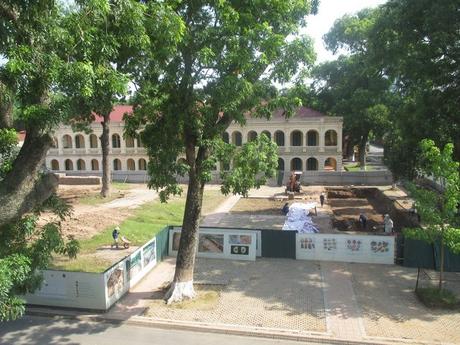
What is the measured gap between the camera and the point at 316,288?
1600cm

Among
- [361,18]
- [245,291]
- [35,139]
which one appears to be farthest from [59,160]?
[35,139]

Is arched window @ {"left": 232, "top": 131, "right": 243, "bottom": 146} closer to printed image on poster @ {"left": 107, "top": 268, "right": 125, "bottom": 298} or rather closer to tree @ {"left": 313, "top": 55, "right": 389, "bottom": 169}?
tree @ {"left": 313, "top": 55, "right": 389, "bottom": 169}

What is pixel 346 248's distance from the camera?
18.7 meters

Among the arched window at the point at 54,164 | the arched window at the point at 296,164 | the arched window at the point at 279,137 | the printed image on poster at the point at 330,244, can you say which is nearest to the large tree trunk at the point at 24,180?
the printed image on poster at the point at 330,244

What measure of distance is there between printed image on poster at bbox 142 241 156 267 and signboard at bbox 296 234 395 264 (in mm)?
6429

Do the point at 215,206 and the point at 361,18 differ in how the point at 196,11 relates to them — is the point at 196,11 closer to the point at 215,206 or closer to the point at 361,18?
the point at 215,206

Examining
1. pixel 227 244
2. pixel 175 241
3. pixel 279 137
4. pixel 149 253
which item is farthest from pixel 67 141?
pixel 227 244

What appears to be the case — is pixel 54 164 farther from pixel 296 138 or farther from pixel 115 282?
pixel 115 282

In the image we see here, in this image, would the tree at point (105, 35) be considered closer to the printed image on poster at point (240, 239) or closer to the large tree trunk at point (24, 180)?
the large tree trunk at point (24, 180)

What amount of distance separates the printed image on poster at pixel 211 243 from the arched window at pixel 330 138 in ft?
104

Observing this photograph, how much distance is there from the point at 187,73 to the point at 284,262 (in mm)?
9759

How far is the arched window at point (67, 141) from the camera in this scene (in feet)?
179

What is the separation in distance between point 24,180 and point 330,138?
43.5 metres

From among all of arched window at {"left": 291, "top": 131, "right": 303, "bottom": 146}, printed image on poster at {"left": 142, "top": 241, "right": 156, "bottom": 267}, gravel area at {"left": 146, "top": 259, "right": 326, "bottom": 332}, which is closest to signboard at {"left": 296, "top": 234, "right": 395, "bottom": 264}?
gravel area at {"left": 146, "top": 259, "right": 326, "bottom": 332}
